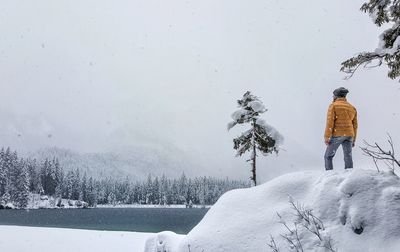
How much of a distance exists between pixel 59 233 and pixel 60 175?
10947 cm

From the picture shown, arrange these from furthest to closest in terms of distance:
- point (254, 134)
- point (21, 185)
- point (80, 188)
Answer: point (80, 188) → point (21, 185) → point (254, 134)

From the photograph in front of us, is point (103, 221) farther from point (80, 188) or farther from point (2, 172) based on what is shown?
point (80, 188)

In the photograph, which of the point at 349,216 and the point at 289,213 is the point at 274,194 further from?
the point at 349,216

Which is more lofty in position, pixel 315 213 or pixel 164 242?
pixel 315 213

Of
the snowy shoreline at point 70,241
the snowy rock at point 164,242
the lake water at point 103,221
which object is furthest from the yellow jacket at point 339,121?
the lake water at point 103,221

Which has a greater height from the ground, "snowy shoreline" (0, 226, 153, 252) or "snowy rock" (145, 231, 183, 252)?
"snowy rock" (145, 231, 183, 252)

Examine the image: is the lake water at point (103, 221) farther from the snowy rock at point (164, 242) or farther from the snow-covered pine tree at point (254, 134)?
the snowy rock at point (164, 242)

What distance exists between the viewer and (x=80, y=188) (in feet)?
429

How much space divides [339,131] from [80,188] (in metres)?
135

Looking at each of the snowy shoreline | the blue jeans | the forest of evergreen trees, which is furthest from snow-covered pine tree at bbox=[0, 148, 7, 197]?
the blue jeans

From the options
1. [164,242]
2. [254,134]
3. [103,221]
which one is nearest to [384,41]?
[164,242]

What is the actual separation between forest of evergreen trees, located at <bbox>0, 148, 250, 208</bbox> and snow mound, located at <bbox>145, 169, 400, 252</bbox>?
103 metres

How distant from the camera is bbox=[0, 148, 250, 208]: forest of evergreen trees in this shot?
9869 centimetres

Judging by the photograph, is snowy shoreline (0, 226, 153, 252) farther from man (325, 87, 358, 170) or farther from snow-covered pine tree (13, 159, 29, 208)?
snow-covered pine tree (13, 159, 29, 208)
